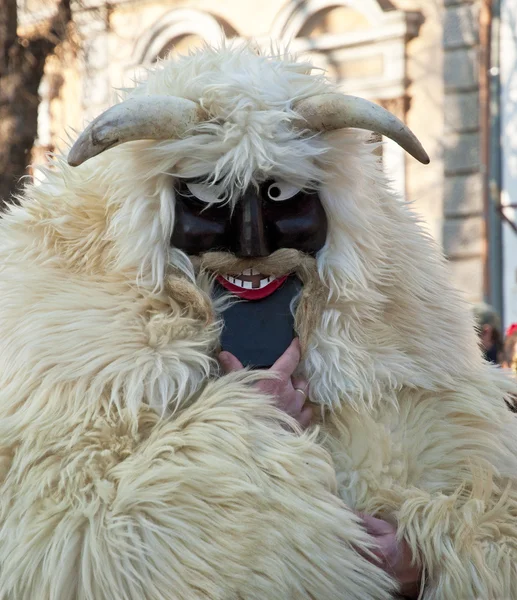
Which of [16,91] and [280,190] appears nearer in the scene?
[280,190]

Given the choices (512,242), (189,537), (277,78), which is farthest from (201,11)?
(189,537)

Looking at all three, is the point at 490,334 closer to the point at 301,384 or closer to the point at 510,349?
the point at 510,349

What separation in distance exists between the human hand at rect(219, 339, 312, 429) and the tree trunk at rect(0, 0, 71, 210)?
14.0 ft

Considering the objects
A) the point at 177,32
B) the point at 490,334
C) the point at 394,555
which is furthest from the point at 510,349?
the point at 177,32

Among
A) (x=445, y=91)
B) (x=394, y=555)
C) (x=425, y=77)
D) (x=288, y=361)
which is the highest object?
(x=425, y=77)

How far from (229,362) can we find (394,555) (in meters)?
0.51

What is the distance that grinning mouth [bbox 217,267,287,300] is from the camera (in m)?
2.08

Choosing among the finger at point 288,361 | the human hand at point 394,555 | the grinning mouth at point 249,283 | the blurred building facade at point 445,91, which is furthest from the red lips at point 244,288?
the blurred building facade at point 445,91

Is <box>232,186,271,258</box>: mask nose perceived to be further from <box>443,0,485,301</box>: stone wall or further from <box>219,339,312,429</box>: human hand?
<box>443,0,485,301</box>: stone wall

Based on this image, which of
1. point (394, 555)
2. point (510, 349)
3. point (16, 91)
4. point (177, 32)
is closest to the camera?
point (394, 555)

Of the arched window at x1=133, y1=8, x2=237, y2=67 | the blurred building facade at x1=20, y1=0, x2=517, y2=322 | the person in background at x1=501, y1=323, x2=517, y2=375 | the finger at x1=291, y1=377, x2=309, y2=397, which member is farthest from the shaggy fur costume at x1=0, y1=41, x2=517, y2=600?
the arched window at x1=133, y1=8, x2=237, y2=67

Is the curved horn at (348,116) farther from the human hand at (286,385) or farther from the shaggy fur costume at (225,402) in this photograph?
the human hand at (286,385)

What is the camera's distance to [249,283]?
6.84 feet

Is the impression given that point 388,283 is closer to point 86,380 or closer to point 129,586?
point 86,380
